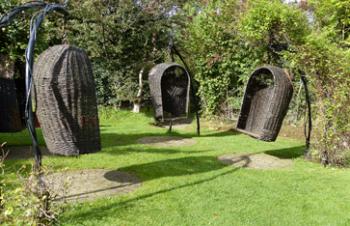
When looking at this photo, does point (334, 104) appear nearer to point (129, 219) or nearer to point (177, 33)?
point (129, 219)

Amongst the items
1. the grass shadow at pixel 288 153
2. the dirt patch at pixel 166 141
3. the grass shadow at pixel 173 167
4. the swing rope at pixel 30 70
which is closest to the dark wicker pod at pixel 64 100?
the swing rope at pixel 30 70

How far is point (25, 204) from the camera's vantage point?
2836 millimetres

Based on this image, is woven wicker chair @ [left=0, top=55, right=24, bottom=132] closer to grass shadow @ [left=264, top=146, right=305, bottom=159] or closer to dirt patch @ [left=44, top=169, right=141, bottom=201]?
dirt patch @ [left=44, top=169, right=141, bottom=201]

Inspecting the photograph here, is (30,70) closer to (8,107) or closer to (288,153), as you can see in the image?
(8,107)

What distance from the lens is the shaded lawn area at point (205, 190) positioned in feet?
14.6

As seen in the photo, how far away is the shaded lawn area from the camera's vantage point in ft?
14.6

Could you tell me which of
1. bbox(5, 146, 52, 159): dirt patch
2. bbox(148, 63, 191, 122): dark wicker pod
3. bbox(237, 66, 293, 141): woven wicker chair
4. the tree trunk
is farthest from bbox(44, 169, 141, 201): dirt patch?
the tree trunk

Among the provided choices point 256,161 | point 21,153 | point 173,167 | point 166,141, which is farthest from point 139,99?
point 173,167

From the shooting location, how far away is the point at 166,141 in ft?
30.7

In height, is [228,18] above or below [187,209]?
above

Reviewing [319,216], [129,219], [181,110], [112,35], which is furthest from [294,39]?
[129,219]

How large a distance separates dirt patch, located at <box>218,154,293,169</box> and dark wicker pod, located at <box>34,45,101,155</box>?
3.65 m

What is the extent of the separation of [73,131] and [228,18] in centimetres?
963

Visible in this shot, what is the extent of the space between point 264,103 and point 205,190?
10.7ft
